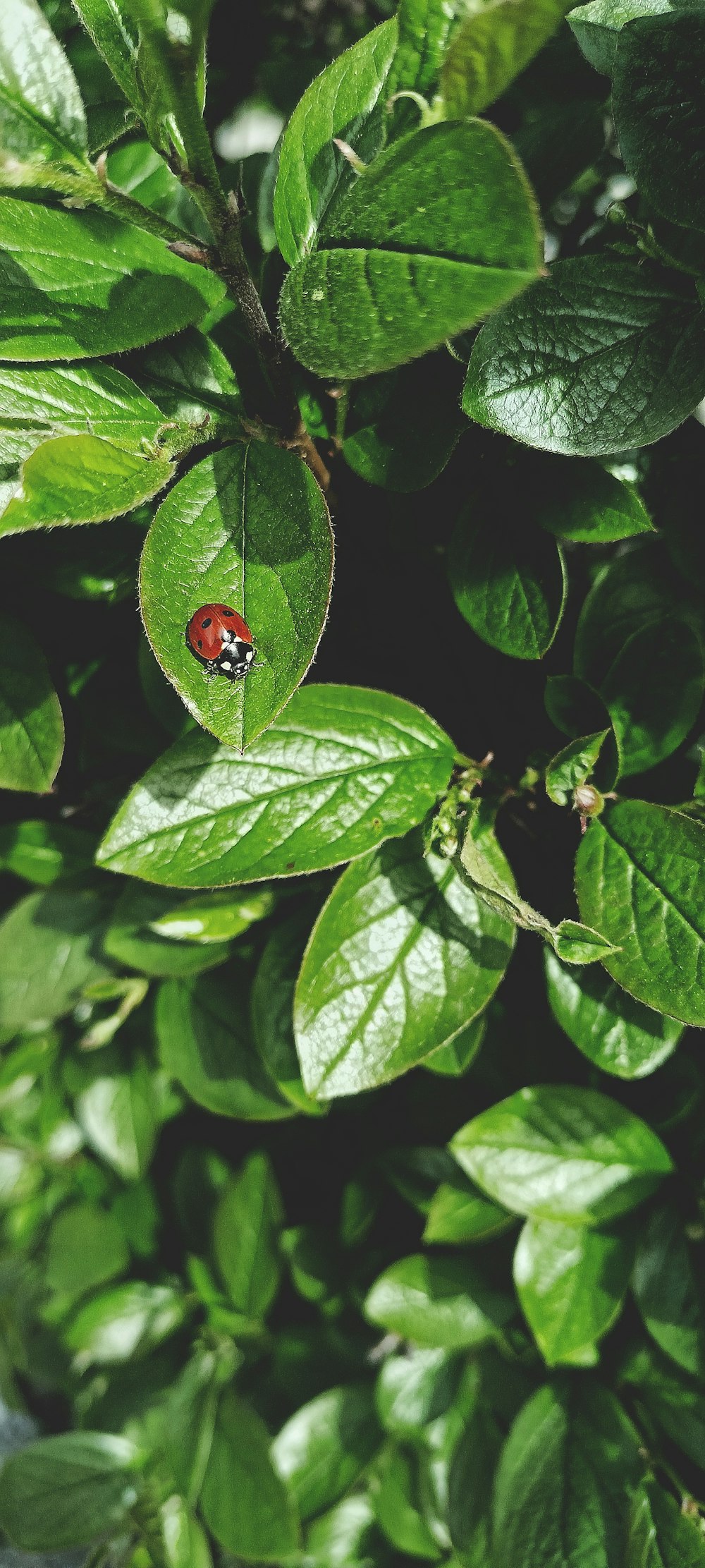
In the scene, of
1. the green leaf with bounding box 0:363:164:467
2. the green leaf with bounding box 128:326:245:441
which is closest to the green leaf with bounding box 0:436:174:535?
the green leaf with bounding box 0:363:164:467

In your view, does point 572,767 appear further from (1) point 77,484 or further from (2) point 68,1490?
(2) point 68,1490

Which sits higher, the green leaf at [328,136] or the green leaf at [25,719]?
the green leaf at [328,136]

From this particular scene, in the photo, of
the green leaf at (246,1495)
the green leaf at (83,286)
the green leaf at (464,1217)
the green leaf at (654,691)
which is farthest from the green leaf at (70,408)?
the green leaf at (246,1495)

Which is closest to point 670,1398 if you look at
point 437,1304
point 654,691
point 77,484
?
point 437,1304

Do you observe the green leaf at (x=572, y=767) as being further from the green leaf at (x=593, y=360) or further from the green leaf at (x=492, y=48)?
the green leaf at (x=492, y=48)

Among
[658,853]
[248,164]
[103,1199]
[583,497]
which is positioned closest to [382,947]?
[658,853]

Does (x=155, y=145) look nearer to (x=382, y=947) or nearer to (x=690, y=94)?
(x=690, y=94)
